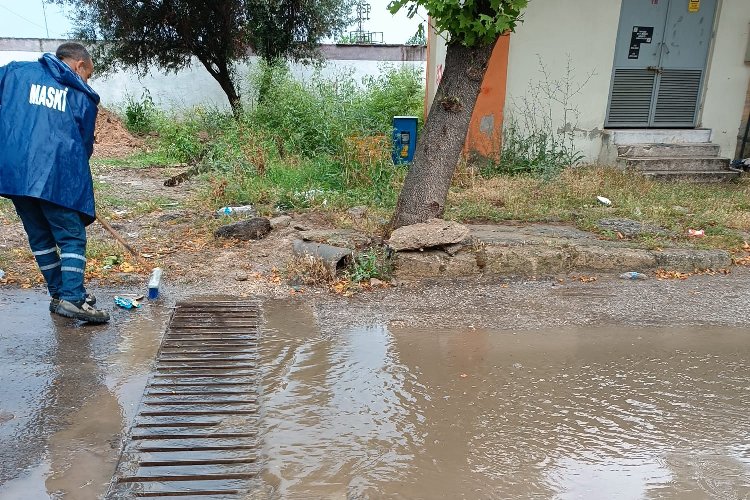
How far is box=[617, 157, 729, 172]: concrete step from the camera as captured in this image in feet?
27.6

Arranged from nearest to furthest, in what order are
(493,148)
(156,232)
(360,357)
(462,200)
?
(360,357) → (156,232) → (462,200) → (493,148)

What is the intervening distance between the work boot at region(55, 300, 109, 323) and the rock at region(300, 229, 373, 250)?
6.03 feet

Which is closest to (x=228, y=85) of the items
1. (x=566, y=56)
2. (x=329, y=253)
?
(x=566, y=56)

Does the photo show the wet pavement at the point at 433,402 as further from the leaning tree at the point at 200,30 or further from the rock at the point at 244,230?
the leaning tree at the point at 200,30

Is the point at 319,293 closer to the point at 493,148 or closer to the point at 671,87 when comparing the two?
the point at 493,148

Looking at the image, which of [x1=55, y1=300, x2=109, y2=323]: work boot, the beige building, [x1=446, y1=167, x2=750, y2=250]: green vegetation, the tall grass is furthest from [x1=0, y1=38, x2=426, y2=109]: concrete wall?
[x1=55, y1=300, x2=109, y2=323]: work boot

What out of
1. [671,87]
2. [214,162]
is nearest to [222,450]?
[214,162]

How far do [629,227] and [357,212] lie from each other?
2665mm

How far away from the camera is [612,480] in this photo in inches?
103

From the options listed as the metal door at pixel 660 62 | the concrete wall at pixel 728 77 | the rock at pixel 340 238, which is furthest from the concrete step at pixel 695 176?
the rock at pixel 340 238

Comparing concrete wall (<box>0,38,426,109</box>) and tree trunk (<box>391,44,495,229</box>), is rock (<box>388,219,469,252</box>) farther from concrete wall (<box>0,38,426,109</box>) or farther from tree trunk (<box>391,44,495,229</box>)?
concrete wall (<box>0,38,426,109</box>)

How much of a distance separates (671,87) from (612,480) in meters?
8.05

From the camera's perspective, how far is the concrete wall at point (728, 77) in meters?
8.84

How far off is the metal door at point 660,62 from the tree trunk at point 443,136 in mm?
4617
